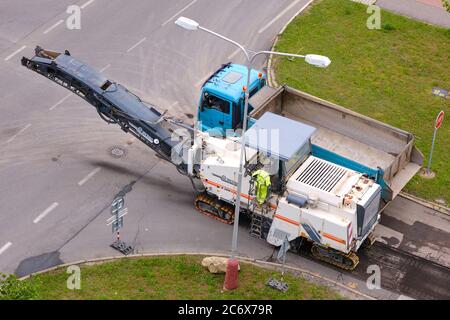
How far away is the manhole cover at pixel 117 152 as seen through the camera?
32.1 meters

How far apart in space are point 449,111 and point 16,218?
19630 mm

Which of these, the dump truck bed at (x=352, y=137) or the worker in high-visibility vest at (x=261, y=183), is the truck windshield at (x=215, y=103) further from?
the worker in high-visibility vest at (x=261, y=183)

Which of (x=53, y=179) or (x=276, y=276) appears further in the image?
(x=53, y=179)

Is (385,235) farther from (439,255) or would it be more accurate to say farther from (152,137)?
(152,137)

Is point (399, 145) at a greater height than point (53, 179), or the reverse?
point (399, 145)

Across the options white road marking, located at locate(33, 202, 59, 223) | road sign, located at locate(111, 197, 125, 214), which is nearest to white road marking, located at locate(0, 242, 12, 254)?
white road marking, located at locate(33, 202, 59, 223)

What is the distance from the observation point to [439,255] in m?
27.9

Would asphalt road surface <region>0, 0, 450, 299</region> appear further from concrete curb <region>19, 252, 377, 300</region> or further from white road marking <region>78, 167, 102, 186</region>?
concrete curb <region>19, 252, 377, 300</region>

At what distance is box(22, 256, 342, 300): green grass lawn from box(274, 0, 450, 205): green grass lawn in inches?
302

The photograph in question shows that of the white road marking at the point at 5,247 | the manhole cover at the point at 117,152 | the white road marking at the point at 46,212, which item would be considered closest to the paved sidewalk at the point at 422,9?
the manhole cover at the point at 117,152

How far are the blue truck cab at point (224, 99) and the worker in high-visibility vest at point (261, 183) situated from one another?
13.5 feet

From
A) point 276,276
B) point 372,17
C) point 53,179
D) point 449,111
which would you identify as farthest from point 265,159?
point 372,17
